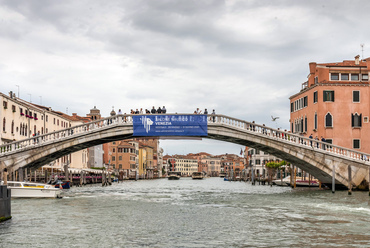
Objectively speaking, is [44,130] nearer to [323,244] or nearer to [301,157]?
[301,157]

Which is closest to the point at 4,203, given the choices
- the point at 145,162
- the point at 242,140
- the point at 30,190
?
the point at 30,190

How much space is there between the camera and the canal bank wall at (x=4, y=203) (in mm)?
13117

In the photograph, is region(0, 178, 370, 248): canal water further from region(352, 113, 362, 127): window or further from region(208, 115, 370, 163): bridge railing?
region(352, 113, 362, 127): window

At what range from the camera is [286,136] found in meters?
31.6

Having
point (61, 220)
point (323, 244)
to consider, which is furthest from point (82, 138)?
point (323, 244)

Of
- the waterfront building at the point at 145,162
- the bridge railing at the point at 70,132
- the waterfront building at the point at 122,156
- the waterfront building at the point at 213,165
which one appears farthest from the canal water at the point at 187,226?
the waterfront building at the point at 213,165

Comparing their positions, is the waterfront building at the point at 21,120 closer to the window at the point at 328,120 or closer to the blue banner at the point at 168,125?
the blue banner at the point at 168,125

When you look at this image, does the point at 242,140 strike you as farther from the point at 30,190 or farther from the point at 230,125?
the point at 30,190

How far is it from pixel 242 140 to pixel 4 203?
2013 cm

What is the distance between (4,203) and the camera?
13789 millimetres

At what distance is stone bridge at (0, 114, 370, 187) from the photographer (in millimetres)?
29672

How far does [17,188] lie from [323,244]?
54.5 ft

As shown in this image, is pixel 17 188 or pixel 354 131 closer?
pixel 17 188

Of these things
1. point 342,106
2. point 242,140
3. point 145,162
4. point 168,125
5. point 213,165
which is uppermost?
point 342,106
